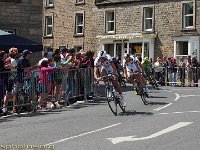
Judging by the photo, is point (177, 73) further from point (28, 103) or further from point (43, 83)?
point (28, 103)

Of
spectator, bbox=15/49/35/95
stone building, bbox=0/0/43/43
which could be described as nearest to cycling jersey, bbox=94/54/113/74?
spectator, bbox=15/49/35/95

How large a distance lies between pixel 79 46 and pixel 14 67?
109 feet

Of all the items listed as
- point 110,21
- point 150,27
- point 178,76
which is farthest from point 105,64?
point 110,21

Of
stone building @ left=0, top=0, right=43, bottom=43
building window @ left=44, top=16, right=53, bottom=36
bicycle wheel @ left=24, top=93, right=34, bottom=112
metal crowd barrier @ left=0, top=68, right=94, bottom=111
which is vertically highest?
building window @ left=44, top=16, right=53, bottom=36

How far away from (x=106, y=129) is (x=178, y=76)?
70.4ft

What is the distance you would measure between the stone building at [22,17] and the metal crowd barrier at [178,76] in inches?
354

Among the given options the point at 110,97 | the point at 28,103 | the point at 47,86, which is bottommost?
the point at 28,103

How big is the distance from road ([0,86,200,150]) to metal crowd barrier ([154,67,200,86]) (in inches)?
586

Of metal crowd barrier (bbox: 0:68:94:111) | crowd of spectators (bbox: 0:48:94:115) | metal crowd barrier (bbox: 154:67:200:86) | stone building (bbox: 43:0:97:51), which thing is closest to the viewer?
crowd of spectators (bbox: 0:48:94:115)

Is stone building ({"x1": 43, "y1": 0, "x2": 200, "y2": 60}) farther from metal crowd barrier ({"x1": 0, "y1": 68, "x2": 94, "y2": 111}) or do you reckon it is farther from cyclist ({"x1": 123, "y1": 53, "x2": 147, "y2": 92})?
cyclist ({"x1": 123, "y1": 53, "x2": 147, "y2": 92})

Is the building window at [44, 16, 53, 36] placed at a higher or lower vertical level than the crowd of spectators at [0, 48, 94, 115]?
higher

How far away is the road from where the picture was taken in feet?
33.7

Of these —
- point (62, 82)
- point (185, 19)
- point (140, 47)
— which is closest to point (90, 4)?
point (140, 47)

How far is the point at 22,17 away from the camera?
28.9 m
